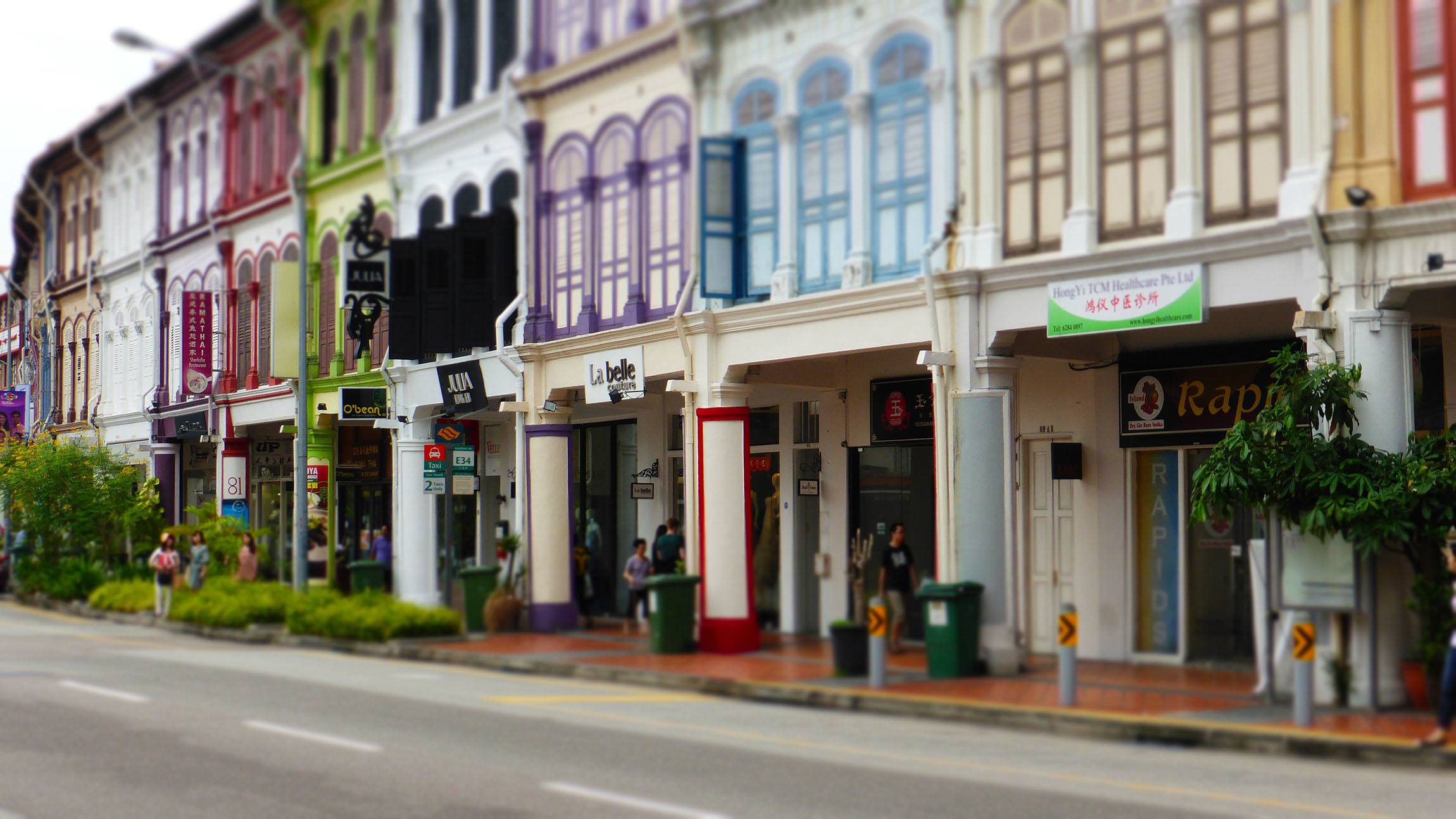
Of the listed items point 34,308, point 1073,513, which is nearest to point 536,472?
point 1073,513

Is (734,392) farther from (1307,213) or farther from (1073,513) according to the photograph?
(1307,213)

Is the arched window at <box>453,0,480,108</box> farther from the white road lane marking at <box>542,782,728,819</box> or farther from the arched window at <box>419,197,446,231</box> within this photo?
the white road lane marking at <box>542,782,728,819</box>

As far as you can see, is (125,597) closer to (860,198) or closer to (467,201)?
(467,201)

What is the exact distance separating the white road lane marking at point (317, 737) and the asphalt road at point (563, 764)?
1.5 inches

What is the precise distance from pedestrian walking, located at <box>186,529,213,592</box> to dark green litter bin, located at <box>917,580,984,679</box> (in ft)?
61.6

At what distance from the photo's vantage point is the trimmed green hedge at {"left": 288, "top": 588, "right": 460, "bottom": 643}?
78.4 ft

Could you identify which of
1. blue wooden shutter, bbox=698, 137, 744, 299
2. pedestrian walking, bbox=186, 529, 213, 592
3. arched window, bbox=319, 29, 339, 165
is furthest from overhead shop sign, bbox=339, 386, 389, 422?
blue wooden shutter, bbox=698, 137, 744, 299

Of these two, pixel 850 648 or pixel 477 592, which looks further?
pixel 477 592

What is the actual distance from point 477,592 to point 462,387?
165 inches

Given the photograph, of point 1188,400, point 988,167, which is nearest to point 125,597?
point 988,167

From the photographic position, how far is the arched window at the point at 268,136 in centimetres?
3644

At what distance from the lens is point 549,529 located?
25.7 meters

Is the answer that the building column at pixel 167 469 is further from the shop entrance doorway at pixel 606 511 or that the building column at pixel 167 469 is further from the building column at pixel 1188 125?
the building column at pixel 1188 125

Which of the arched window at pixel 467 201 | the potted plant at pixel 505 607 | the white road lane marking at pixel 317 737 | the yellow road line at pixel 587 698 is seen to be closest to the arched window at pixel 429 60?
the arched window at pixel 467 201
